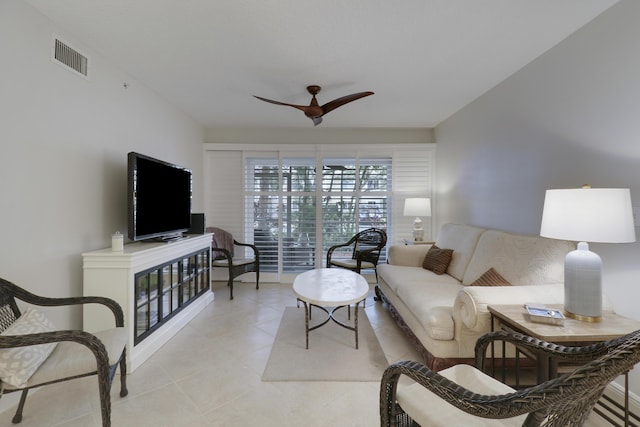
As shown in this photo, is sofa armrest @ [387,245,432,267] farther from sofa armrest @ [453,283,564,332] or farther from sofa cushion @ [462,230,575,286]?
sofa armrest @ [453,283,564,332]

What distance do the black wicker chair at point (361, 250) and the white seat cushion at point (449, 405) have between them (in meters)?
2.38

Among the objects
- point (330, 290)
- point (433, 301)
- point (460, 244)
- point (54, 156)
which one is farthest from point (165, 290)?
point (460, 244)

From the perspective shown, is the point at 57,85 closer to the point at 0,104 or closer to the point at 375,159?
the point at 0,104

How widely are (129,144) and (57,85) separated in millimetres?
769

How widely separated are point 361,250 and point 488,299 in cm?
229

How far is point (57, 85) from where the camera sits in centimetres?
191

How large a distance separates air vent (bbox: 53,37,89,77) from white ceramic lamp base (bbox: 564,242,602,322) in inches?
143

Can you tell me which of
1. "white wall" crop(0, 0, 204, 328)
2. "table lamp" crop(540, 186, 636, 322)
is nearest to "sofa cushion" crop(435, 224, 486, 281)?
"table lamp" crop(540, 186, 636, 322)

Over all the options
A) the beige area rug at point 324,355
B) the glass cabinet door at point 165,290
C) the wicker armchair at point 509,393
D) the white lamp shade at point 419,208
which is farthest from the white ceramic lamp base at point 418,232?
the glass cabinet door at point 165,290

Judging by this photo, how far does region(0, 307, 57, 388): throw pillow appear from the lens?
1226 mm

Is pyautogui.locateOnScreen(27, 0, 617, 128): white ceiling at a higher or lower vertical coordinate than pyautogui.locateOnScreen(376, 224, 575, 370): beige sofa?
higher

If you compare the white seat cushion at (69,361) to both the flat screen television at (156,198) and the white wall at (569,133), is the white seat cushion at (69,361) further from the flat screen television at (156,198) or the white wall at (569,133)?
the white wall at (569,133)

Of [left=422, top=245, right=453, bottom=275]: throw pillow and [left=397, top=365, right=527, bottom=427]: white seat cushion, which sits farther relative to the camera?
[left=422, top=245, right=453, bottom=275]: throw pillow

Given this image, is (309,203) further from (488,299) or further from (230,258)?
(488,299)
